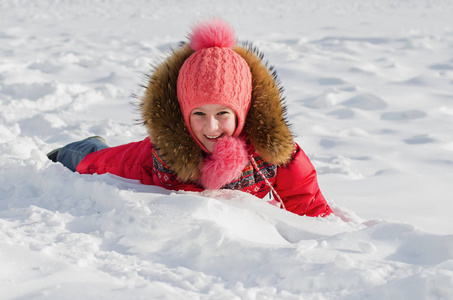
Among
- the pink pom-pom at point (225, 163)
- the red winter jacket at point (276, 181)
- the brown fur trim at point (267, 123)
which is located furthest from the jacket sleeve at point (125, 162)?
the brown fur trim at point (267, 123)

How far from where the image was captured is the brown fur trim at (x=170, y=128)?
211 centimetres

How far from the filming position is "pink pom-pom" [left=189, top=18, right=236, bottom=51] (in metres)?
2.15

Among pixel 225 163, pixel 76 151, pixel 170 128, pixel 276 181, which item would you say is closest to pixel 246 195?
pixel 225 163

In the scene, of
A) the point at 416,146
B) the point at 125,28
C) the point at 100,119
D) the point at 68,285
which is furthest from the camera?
the point at 125,28

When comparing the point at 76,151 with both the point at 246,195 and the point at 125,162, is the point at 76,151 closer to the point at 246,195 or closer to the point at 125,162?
the point at 125,162

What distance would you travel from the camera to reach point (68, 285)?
4.05 feet

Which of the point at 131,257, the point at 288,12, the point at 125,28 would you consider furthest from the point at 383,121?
the point at 288,12

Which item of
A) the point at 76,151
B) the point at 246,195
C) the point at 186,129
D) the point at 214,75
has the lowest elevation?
the point at 76,151

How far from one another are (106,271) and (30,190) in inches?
31.8

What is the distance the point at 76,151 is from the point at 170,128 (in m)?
0.97

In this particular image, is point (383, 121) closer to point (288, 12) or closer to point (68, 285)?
point (68, 285)

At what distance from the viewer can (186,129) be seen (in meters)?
2.13

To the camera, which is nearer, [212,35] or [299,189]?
[212,35]

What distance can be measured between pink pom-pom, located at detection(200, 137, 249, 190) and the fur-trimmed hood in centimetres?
5
